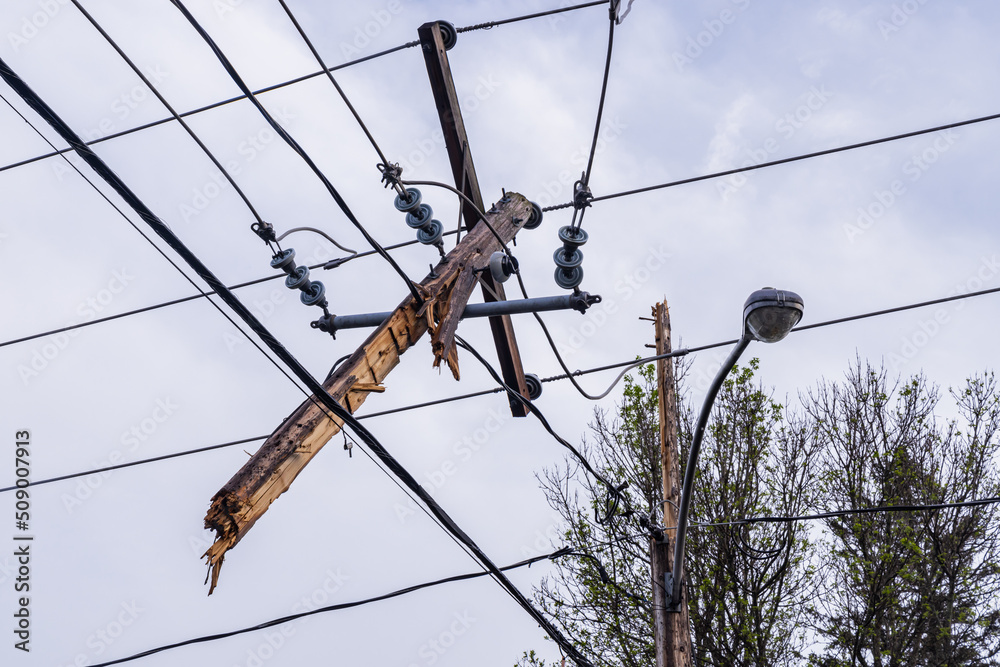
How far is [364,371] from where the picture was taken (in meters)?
4.60

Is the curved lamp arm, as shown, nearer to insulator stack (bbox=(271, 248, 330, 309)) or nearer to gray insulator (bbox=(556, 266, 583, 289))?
gray insulator (bbox=(556, 266, 583, 289))

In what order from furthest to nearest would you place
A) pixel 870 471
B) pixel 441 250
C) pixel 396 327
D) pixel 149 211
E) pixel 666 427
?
pixel 870 471, pixel 666 427, pixel 441 250, pixel 396 327, pixel 149 211

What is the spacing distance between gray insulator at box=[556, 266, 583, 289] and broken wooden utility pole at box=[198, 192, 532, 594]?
53cm

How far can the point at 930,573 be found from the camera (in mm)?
12781

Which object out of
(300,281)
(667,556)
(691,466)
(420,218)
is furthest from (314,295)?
(667,556)

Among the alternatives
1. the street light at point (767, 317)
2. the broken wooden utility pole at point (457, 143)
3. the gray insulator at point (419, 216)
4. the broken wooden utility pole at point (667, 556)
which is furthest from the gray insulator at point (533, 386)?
the street light at point (767, 317)

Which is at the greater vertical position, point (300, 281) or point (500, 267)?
point (500, 267)

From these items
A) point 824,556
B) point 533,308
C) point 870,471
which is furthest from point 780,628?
point 533,308

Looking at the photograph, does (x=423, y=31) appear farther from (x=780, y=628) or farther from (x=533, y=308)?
(x=780, y=628)

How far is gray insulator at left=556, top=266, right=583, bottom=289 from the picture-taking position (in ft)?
20.1

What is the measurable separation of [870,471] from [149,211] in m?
13.1

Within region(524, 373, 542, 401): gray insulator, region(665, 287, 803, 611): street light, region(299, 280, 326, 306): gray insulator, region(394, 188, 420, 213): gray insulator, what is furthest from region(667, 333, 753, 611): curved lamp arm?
region(299, 280, 326, 306): gray insulator

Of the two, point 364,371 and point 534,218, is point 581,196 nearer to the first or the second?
point 534,218

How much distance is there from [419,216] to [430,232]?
0.44 ft
